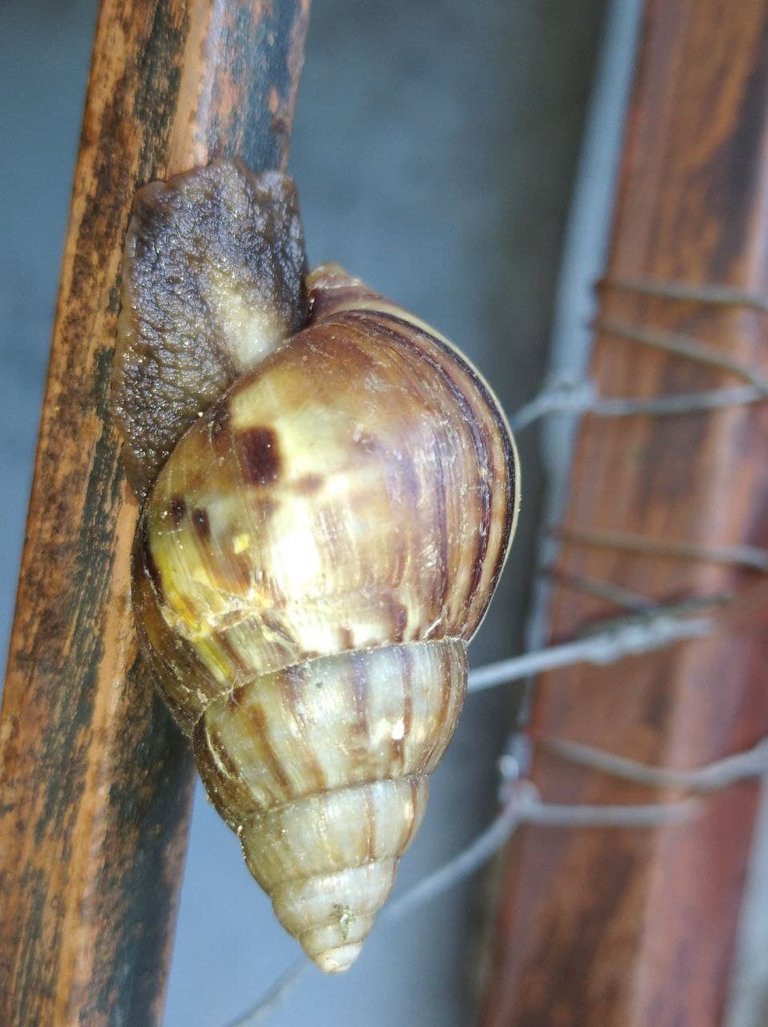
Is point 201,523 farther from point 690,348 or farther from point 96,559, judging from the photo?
point 690,348

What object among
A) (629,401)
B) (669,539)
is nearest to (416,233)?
(629,401)

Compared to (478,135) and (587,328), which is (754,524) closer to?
(587,328)

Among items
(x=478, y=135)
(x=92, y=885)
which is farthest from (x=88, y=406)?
(x=478, y=135)

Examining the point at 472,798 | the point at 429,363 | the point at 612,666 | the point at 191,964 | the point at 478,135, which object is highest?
the point at 478,135

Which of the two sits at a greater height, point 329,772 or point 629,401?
point 629,401

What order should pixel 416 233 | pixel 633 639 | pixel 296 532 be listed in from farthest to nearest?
pixel 416 233
pixel 633 639
pixel 296 532
